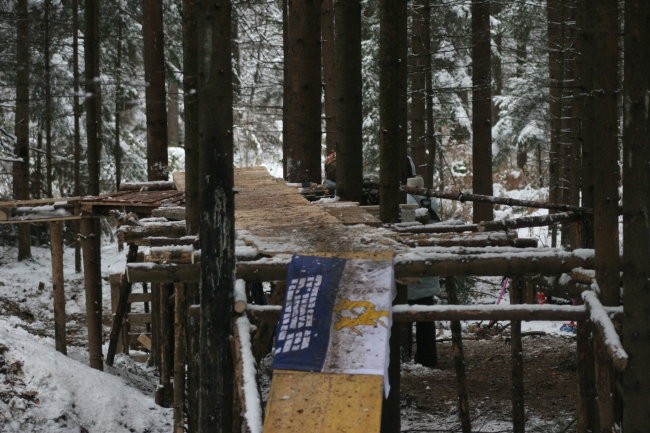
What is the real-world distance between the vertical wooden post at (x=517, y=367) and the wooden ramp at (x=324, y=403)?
335cm

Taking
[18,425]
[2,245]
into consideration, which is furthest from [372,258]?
[2,245]

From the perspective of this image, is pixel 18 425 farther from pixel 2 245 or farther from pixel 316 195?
pixel 2 245

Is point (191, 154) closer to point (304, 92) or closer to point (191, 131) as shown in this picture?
point (191, 131)

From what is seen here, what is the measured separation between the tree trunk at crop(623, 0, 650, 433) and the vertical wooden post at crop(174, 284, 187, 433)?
4.71 metres

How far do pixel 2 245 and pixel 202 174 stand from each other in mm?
20250

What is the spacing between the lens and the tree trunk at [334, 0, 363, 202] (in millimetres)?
11172

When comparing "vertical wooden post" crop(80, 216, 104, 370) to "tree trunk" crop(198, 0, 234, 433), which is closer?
"tree trunk" crop(198, 0, 234, 433)

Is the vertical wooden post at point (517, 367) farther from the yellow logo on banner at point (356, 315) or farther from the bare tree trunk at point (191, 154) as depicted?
the bare tree trunk at point (191, 154)

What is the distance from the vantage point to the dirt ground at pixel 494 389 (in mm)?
10320

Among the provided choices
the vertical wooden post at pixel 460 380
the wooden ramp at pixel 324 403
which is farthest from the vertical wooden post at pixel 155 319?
the wooden ramp at pixel 324 403

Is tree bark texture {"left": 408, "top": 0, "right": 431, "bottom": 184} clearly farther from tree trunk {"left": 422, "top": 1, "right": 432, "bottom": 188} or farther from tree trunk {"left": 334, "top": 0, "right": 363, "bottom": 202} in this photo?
tree trunk {"left": 334, "top": 0, "right": 363, "bottom": 202}

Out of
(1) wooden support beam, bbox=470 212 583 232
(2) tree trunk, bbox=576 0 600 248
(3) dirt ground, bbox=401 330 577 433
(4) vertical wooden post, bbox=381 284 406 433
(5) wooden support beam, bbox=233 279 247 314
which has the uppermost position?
(2) tree trunk, bbox=576 0 600 248

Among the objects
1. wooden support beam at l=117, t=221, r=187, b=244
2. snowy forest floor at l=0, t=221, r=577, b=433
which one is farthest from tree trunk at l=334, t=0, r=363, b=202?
snowy forest floor at l=0, t=221, r=577, b=433

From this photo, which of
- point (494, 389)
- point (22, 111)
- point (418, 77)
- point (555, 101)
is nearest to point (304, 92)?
point (418, 77)
